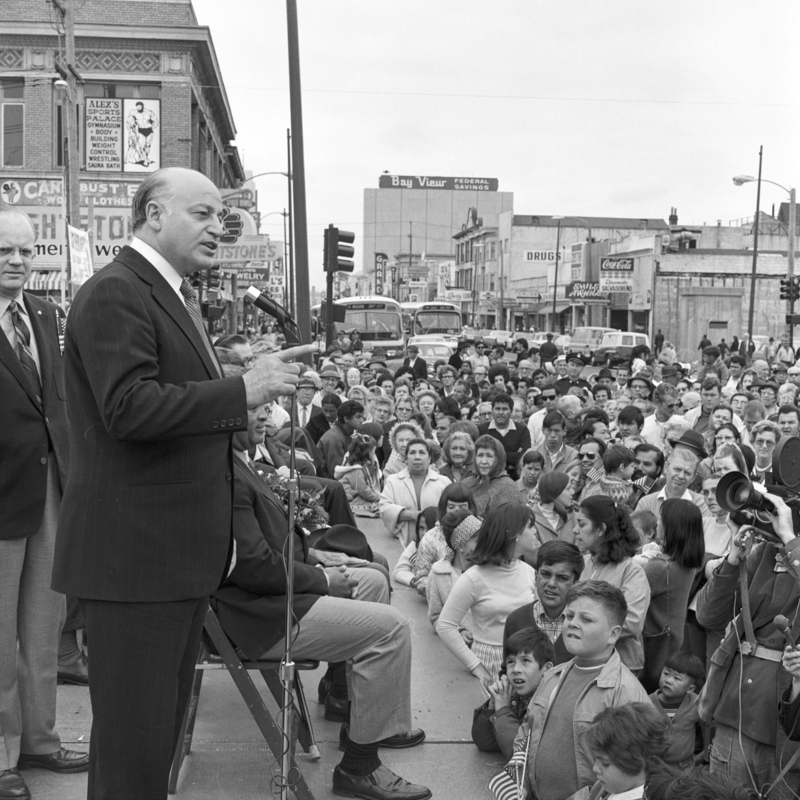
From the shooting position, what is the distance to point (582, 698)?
393 cm

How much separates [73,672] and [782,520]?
3504mm

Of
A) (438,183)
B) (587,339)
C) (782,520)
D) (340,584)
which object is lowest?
(587,339)

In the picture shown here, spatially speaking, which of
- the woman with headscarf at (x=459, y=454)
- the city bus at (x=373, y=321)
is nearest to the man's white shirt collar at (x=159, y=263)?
the woman with headscarf at (x=459, y=454)

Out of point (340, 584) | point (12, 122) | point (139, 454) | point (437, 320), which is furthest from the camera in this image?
point (437, 320)

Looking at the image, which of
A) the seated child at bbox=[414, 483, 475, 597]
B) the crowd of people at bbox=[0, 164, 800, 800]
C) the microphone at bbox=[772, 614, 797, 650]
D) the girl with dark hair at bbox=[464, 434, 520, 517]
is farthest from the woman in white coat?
the microphone at bbox=[772, 614, 797, 650]

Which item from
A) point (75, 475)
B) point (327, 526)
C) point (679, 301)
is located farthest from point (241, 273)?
point (75, 475)

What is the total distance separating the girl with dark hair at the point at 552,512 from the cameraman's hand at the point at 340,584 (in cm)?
318

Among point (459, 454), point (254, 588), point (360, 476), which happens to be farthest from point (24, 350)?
point (360, 476)

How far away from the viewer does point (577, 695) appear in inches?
157

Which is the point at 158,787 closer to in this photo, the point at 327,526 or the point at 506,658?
the point at 506,658

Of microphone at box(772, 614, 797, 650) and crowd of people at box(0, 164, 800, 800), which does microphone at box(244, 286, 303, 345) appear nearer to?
crowd of people at box(0, 164, 800, 800)

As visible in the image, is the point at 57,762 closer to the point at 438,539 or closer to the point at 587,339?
the point at 438,539

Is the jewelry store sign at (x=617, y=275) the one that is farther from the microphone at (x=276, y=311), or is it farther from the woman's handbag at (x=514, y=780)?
the microphone at (x=276, y=311)

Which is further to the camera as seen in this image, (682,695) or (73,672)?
(73,672)
